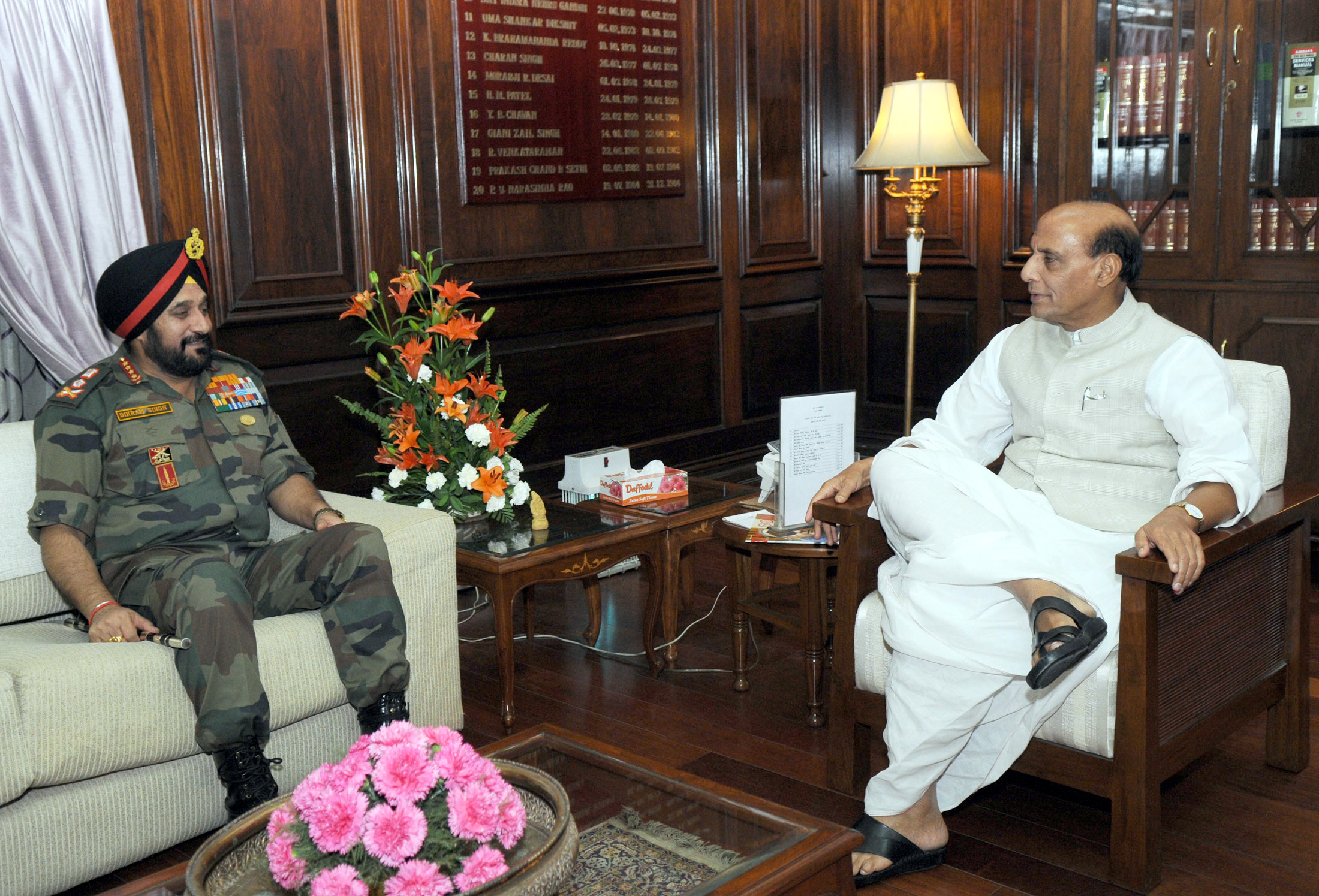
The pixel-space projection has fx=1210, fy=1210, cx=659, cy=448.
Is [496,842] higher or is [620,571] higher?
[496,842]

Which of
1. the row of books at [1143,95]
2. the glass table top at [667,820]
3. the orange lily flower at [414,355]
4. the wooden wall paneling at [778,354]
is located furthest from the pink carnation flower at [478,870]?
the wooden wall paneling at [778,354]

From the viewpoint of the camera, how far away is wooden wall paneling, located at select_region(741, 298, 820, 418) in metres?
4.99

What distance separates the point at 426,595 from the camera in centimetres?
265

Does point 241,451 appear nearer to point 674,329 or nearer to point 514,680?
point 514,680

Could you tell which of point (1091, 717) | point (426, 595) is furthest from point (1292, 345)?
point (426, 595)

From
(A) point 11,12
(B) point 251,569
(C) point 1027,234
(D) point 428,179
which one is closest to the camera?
(B) point 251,569

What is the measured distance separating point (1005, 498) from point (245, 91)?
2.38 m

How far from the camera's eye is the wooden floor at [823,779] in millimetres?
2154

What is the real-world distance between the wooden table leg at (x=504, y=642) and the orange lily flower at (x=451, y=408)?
0.47 m

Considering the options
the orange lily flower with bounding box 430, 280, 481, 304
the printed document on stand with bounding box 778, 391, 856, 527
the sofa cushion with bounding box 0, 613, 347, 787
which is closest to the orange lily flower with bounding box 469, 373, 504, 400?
the orange lily flower with bounding box 430, 280, 481, 304

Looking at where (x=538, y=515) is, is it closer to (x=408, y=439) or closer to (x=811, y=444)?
Answer: (x=408, y=439)

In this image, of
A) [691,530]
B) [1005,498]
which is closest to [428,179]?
[691,530]

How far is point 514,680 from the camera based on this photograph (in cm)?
311

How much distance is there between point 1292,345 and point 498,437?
252 centimetres
